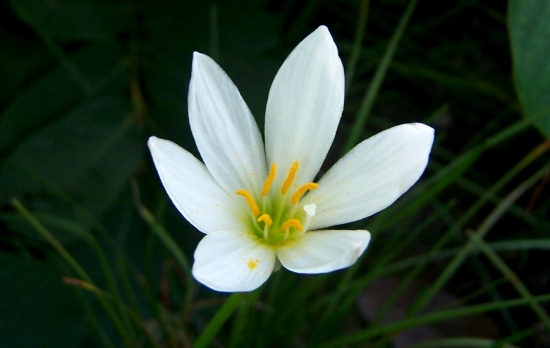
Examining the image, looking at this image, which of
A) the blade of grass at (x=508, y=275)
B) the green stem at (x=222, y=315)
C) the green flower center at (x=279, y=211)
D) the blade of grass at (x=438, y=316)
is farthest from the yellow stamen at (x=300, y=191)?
the blade of grass at (x=508, y=275)

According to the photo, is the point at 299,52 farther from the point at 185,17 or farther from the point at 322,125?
the point at 185,17

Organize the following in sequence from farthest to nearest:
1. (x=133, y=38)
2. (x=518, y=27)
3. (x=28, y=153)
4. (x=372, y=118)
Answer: (x=372, y=118), (x=133, y=38), (x=28, y=153), (x=518, y=27)

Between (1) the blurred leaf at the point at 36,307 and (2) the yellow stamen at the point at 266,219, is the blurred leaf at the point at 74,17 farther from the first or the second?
(2) the yellow stamen at the point at 266,219

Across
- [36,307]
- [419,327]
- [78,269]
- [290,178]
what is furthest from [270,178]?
[419,327]

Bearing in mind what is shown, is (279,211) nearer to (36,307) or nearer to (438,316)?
(438,316)

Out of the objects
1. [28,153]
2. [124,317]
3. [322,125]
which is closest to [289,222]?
[322,125]
